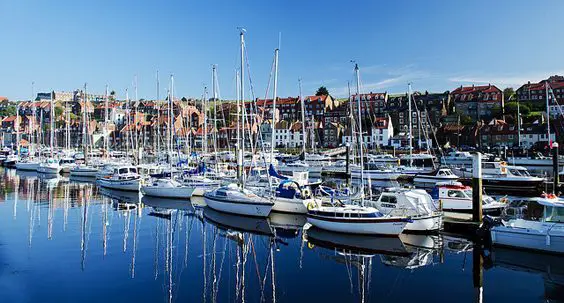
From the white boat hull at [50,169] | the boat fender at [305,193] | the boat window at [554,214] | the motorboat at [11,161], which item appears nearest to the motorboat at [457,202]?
the boat window at [554,214]

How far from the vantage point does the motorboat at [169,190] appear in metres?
34.4

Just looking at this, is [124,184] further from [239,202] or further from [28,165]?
[28,165]

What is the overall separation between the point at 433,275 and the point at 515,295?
8.77 feet

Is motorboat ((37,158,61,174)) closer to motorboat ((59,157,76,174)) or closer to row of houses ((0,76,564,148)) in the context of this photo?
motorboat ((59,157,76,174))

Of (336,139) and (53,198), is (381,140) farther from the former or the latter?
(53,198)

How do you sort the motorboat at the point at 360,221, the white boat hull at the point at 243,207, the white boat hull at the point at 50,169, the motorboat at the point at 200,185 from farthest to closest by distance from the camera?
the white boat hull at the point at 50,169, the motorboat at the point at 200,185, the white boat hull at the point at 243,207, the motorboat at the point at 360,221

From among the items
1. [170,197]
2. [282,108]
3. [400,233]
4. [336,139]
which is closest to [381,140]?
[336,139]

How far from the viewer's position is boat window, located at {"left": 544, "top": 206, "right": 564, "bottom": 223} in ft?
57.2

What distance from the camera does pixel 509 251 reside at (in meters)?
17.9

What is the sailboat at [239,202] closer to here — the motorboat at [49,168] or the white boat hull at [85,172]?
the white boat hull at [85,172]

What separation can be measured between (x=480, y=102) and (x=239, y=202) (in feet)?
357

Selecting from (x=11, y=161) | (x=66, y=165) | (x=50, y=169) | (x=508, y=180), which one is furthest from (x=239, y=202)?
(x=11, y=161)

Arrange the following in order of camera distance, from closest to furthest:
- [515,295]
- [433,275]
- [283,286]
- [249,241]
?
[515,295] < [283,286] < [433,275] < [249,241]

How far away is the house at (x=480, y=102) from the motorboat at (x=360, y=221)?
107121 mm
